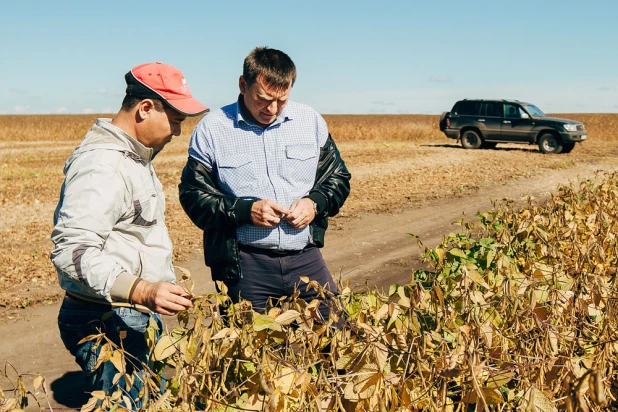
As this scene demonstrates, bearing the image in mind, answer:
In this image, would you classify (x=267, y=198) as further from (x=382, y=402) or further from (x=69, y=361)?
(x=69, y=361)

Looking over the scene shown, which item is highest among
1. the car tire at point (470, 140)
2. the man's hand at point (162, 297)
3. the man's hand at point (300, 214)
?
the man's hand at point (300, 214)

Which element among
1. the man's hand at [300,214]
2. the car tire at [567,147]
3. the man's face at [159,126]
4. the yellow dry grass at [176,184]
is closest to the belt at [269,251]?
the man's hand at [300,214]

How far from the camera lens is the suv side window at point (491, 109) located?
22.5 meters

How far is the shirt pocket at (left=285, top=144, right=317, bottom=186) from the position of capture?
3186 mm

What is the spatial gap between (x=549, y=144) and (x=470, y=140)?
2823mm

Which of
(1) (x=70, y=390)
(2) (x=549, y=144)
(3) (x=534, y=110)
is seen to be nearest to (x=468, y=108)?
(3) (x=534, y=110)

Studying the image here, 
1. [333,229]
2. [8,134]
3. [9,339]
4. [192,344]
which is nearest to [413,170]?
[333,229]

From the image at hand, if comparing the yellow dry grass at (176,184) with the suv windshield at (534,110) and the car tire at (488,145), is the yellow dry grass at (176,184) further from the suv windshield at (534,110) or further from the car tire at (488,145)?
the car tire at (488,145)

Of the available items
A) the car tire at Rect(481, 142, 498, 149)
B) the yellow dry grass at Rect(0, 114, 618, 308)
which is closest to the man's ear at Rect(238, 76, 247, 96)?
the yellow dry grass at Rect(0, 114, 618, 308)

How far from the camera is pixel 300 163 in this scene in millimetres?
3219

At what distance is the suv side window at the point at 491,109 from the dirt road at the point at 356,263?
27.6 feet

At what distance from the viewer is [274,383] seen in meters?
1.70

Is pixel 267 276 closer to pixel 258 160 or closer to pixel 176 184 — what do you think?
pixel 258 160

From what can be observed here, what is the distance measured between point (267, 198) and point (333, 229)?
20.5 ft
